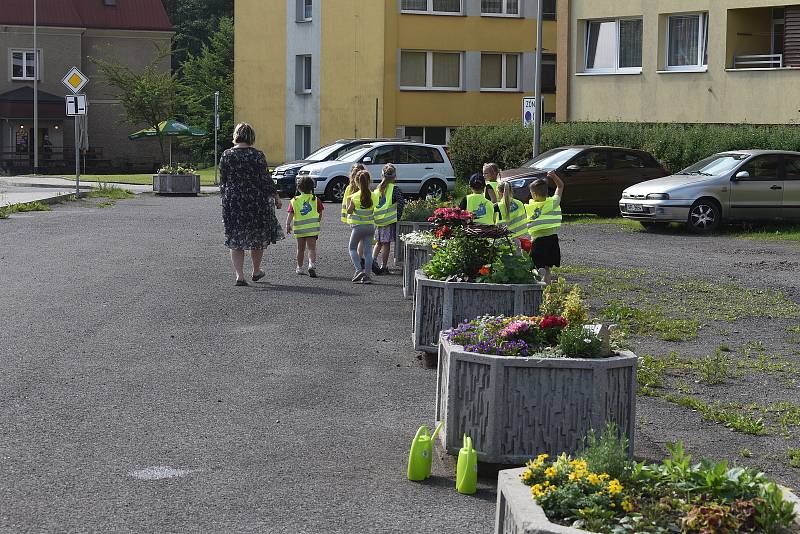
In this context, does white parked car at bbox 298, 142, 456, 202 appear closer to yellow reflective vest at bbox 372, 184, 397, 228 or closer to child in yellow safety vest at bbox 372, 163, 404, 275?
child in yellow safety vest at bbox 372, 163, 404, 275

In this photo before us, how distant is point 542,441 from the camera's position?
6875mm

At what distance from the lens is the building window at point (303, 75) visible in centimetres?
5275

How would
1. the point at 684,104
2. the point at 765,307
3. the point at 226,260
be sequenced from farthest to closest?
the point at 684,104 < the point at 226,260 < the point at 765,307

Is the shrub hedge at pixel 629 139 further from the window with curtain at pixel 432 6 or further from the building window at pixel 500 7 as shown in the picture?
the building window at pixel 500 7

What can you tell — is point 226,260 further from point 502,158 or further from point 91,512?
point 502,158

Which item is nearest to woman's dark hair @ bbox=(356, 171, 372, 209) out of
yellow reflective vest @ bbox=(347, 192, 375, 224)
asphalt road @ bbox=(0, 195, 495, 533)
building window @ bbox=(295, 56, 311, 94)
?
yellow reflective vest @ bbox=(347, 192, 375, 224)

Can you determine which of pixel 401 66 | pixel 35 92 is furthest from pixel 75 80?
pixel 35 92

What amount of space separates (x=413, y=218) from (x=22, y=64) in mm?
54805

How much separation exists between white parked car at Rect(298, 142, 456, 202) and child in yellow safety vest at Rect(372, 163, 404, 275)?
54.1 ft

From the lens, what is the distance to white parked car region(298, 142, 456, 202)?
34094 mm

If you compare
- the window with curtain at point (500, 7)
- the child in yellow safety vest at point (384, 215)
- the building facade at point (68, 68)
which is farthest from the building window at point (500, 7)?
the child in yellow safety vest at point (384, 215)

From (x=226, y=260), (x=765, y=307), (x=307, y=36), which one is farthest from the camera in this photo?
(x=307, y=36)

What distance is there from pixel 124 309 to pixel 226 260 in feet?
16.6

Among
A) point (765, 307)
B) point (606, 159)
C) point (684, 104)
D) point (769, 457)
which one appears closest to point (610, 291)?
point (765, 307)
